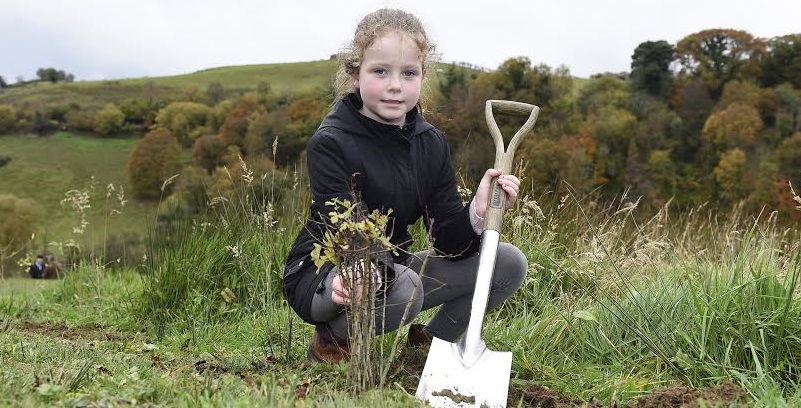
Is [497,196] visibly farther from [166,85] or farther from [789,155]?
[166,85]

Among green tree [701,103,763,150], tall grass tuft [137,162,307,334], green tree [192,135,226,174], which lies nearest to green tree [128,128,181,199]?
green tree [192,135,226,174]

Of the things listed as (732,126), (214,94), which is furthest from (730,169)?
(214,94)

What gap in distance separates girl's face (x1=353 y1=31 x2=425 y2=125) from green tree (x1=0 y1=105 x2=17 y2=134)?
9714 centimetres

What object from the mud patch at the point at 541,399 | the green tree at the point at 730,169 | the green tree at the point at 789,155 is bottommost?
the green tree at the point at 730,169

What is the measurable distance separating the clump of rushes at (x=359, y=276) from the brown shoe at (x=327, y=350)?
46 centimetres

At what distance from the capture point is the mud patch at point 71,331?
16.5 feet

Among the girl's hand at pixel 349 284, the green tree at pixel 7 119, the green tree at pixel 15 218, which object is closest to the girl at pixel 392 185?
the girl's hand at pixel 349 284

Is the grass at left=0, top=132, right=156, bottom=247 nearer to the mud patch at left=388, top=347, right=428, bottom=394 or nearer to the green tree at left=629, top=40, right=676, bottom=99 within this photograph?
the green tree at left=629, top=40, right=676, bottom=99

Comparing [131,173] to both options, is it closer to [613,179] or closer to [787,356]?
[613,179]

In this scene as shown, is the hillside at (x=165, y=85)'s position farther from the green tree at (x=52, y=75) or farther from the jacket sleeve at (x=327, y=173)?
the jacket sleeve at (x=327, y=173)

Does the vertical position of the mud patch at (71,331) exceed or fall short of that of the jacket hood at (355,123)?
it falls short

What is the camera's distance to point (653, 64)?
6662 centimetres

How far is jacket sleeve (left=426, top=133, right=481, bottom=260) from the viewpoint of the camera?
3646 millimetres

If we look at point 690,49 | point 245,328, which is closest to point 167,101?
point 690,49
